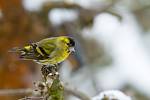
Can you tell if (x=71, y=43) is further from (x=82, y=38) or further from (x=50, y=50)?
(x=82, y=38)

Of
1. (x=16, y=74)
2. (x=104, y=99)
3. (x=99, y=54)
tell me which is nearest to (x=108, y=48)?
(x=99, y=54)

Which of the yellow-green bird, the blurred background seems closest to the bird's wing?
the yellow-green bird

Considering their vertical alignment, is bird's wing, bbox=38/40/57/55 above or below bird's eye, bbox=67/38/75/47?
above

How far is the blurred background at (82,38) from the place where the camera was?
2777 millimetres

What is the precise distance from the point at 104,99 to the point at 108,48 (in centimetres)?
241

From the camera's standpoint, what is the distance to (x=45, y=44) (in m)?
1.22

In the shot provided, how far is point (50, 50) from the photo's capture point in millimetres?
1223

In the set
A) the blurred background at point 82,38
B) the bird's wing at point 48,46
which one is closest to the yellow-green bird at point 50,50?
the bird's wing at point 48,46

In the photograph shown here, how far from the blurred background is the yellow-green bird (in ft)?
3.23

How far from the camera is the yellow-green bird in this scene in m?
1.18

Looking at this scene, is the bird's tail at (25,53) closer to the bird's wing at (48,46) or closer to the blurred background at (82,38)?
the bird's wing at (48,46)

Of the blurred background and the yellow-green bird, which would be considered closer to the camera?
the yellow-green bird

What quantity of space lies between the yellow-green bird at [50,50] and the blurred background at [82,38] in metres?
0.98

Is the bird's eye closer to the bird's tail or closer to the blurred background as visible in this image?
the bird's tail
